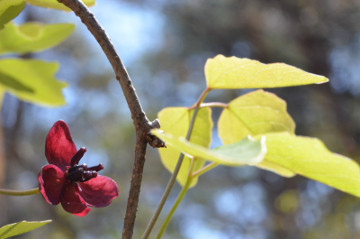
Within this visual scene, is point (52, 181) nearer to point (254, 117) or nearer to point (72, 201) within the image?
point (72, 201)

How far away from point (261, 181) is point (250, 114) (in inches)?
160

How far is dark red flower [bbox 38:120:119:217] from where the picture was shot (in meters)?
0.26

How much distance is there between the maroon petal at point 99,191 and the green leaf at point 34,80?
210 millimetres

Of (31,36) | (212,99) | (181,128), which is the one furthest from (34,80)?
(212,99)

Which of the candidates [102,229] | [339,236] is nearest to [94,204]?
[339,236]

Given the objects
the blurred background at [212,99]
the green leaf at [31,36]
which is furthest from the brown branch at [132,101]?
the blurred background at [212,99]

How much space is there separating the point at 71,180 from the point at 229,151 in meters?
0.11

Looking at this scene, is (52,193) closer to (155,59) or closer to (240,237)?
(240,237)

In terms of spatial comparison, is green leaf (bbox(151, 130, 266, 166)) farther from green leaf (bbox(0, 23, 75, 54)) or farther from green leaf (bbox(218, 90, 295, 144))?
green leaf (bbox(0, 23, 75, 54))

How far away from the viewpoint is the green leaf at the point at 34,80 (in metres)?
0.45

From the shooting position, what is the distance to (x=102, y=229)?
327 centimetres

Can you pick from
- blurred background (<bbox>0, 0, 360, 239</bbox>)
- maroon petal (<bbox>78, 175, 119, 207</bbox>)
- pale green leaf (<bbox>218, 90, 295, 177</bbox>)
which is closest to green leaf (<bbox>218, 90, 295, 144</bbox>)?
pale green leaf (<bbox>218, 90, 295, 177</bbox>)

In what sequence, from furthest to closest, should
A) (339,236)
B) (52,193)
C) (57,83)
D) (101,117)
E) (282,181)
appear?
(101,117), (282,181), (339,236), (57,83), (52,193)

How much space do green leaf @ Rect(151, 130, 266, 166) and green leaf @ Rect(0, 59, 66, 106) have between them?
302 millimetres
